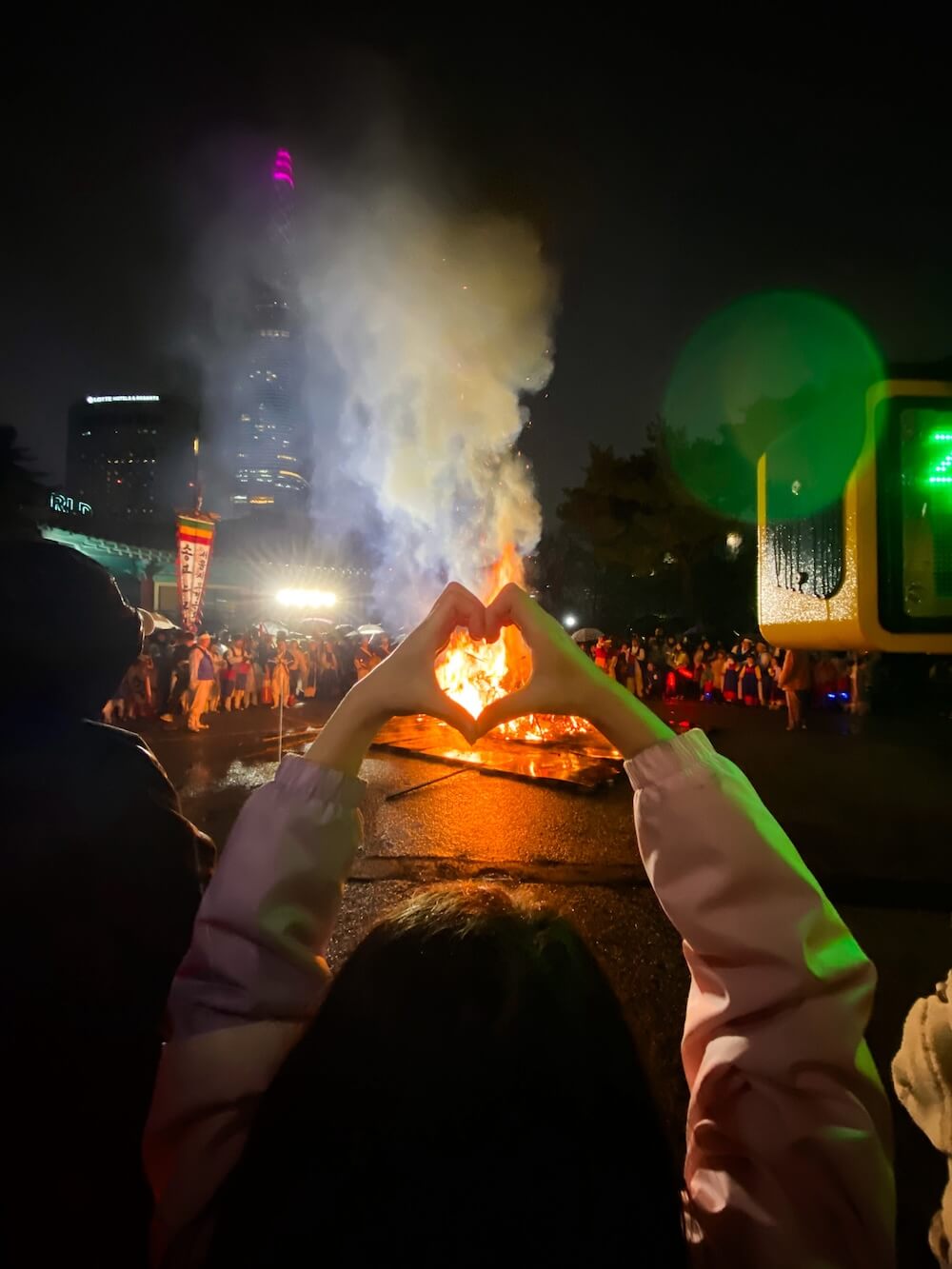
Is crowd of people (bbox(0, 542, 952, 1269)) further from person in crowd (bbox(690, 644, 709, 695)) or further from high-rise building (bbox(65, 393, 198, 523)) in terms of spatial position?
high-rise building (bbox(65, 393, 198, 523))

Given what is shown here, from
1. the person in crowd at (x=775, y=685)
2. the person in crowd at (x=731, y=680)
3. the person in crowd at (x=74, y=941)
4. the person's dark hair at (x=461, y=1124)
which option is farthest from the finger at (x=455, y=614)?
the person in crowd at (x=731, y=680)

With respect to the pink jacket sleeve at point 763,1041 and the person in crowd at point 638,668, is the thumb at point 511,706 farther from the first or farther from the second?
the person in crowd at point 638,668

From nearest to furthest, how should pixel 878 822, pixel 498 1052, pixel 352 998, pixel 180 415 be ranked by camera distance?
pixel 498 1052
pixel 352 998
pixel 878 822
pixel 180 415

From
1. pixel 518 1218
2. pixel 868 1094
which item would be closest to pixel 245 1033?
pixel 518 1218

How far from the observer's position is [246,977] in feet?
A: 4.11

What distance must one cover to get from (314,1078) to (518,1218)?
0.30m

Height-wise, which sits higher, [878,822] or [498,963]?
[498,963]

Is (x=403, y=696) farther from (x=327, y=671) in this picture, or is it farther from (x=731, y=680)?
A: (x=327, y=671)

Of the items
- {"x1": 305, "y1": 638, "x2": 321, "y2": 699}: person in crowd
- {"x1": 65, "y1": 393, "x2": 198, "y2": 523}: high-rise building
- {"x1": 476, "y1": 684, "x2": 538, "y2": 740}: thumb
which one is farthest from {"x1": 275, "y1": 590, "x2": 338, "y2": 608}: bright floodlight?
{"x1": 65, "y1": 393, "x2": 198, "y2": 523}: high-rise building

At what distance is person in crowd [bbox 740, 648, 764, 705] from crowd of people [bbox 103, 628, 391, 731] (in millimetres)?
9976

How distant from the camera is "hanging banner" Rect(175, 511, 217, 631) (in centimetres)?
1655

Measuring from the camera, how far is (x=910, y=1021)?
1.31m

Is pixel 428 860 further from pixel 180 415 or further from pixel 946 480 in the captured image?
pixel 180 415

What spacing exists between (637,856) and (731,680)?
13935mm
